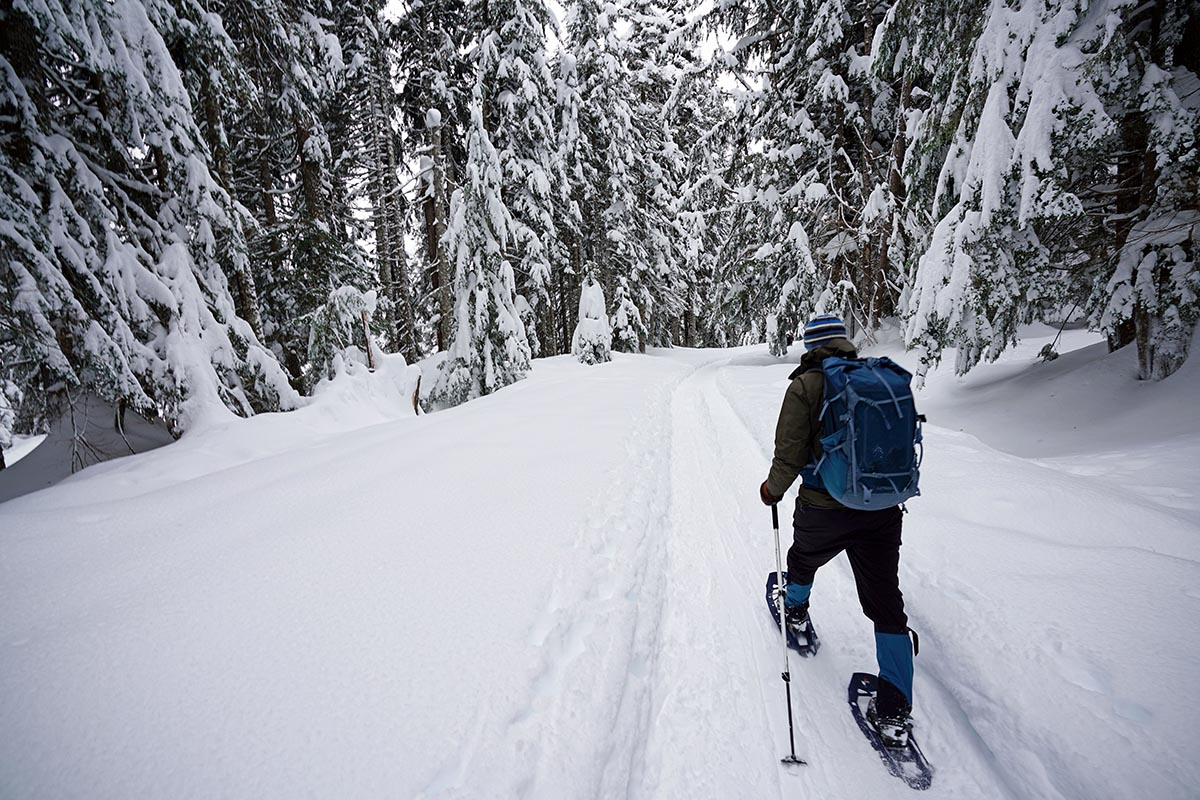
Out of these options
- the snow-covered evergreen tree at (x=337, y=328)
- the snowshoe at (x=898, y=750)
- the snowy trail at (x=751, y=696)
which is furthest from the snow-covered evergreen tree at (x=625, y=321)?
the snowshoe at (x=898, y=750)

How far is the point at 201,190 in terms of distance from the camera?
707cm

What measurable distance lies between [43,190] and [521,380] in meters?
9.01

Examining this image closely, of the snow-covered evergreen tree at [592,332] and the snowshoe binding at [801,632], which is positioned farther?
the snow-covered evergreen tree at [592,332]

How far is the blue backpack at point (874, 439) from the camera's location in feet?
7.08

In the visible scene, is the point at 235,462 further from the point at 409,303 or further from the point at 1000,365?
the point at 1000,365

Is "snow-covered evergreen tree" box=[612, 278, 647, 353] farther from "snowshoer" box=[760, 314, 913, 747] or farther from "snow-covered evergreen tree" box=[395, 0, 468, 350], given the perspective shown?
"snowshoer" box=[760, 314, 913, 747]

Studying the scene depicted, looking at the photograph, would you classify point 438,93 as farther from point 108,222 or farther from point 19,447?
point 19,447

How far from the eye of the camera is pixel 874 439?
2.16 meters

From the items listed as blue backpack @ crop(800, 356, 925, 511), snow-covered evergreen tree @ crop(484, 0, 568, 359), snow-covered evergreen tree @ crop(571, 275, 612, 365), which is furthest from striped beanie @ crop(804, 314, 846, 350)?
snow-covered evergreen tree @ crop(571, 275, 612, 365)

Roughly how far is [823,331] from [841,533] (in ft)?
3.82

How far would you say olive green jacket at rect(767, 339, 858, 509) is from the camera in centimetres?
245

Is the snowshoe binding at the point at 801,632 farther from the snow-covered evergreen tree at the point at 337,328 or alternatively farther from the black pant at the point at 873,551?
the snow-covered evergreen tree at the point at 337,328

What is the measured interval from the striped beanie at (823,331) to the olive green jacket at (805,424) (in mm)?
35

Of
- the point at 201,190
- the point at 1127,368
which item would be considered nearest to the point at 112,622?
the point at 201,190
